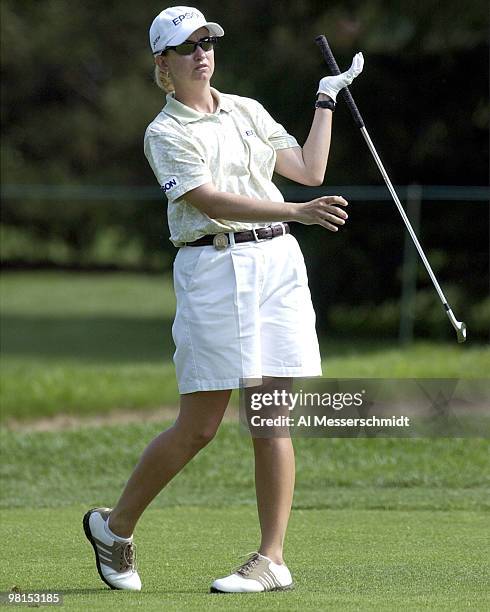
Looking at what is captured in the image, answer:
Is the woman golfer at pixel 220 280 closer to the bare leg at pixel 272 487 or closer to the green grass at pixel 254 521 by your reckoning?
the bare leg at pixel 272 487

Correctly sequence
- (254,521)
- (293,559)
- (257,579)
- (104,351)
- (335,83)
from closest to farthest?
(257,579), (335,83), (293,559), (254,521), (104,351)

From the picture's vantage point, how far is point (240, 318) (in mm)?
4848

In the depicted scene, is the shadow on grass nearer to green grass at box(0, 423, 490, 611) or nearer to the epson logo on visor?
green grass at box(0, 423, 490, 611)

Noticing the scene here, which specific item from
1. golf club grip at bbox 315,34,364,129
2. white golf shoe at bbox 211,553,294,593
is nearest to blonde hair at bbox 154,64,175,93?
golf club grip at bbox 315,34,364,129

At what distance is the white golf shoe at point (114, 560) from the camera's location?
16.4 feet

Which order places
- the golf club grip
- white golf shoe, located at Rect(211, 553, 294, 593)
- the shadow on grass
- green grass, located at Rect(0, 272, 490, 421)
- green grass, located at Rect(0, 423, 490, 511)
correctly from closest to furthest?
white golf shoe, located at Rect(211, 553, 294, 593) → the golf club grip → green grass, located at Rect(0, 423, 490, 511) → green grass, located at Rect(0, 272, 490, 421) → the shadow on grass

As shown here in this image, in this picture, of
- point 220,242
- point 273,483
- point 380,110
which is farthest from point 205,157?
point 380,110

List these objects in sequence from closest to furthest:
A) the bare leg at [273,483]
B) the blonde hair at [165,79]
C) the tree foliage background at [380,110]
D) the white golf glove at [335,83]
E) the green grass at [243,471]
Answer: the bare leg at [273,483], the blonde hair at [165,79], the white golf glove at [335,83], the green grass at [243,471], the tree foliage background at [380,110]

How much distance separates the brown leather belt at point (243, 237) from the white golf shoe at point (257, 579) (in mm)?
1053

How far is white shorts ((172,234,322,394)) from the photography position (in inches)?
191

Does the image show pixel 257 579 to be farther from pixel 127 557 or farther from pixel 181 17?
pixel 181 17

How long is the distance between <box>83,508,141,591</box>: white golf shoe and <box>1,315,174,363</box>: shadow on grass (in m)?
13.1

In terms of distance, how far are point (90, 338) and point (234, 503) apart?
14.7 meters

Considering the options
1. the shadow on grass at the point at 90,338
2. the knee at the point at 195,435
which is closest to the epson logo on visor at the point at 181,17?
the knee at the point at 195,435
